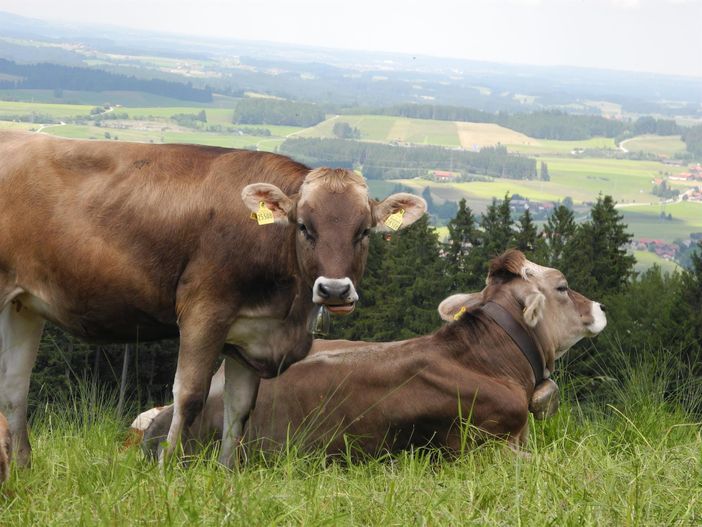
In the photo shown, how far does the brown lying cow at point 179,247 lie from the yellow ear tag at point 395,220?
0.06 feet

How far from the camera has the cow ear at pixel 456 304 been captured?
31.8ft

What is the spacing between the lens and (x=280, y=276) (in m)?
7.60

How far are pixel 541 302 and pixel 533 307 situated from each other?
0.14 m

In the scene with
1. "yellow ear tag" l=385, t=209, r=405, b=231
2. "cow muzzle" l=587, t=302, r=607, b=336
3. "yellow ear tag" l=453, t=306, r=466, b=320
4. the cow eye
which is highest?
"yellow ear tag" l=385, t=209, r=405, b=231

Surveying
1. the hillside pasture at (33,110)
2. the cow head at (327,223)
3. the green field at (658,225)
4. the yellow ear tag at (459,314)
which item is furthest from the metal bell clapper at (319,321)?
the green field at (658,225)

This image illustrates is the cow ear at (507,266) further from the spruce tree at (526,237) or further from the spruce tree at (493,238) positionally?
the spruce tree at (526,237)

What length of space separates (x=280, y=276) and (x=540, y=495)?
2860 mm

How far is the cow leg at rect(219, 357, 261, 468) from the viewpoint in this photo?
8086mm

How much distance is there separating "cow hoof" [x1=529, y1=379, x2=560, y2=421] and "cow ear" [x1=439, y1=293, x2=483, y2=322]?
3.47 ft

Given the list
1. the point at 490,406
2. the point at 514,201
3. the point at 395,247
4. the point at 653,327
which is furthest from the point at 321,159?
the point at 490,406

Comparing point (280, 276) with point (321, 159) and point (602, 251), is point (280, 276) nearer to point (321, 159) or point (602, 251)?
point (602, 251)

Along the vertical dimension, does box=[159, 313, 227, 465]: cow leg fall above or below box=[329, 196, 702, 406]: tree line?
above

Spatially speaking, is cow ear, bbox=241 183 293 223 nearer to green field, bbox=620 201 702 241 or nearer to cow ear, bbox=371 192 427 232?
cow ear, bbox=371 192 427 232

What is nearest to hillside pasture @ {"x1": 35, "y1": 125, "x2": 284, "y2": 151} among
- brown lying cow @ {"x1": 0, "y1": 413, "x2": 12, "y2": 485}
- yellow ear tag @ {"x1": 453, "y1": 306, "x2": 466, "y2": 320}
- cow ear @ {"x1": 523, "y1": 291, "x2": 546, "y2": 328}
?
yellow ear tag @ {"x1": 453, "y1": 306, "x2": 466, "y2": 320}
